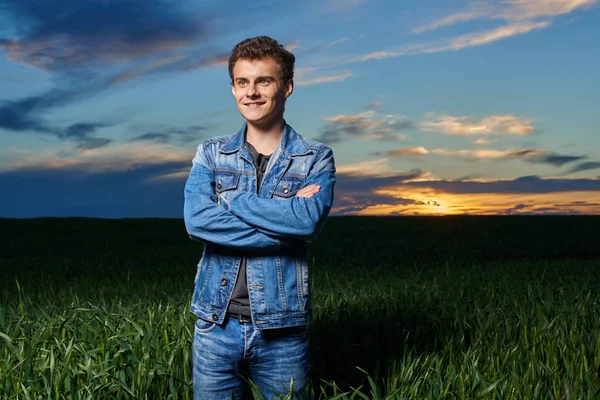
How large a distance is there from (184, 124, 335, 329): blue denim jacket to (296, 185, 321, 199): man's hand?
0.08ft

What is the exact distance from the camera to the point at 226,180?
3.11 metres

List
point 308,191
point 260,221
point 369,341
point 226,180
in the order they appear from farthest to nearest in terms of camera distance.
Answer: point 369,341 → point 226,180 → point 308,191 → point 260,221

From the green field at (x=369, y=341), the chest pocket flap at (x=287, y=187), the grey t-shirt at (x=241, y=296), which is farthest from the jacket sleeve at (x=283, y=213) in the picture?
the green field at (x=369, y=341)

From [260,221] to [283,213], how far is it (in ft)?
0.37

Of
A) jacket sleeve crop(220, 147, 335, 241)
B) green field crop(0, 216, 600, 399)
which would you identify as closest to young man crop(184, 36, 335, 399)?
jacket sleeve crop(220, 147, 335, 241)

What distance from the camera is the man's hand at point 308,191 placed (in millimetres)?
2943

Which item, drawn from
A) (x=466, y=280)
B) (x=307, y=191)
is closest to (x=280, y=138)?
(x=307, y=191)

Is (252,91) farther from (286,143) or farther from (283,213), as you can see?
(283,213)

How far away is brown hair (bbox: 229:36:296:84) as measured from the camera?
305cm

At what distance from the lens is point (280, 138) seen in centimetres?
319

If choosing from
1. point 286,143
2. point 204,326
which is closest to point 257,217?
point 286,143

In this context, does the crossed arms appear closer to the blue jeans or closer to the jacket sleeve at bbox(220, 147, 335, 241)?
the jacket sleeve at bbox(220, 147, 335, 241)

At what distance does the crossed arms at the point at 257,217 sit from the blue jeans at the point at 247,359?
16.4 inches

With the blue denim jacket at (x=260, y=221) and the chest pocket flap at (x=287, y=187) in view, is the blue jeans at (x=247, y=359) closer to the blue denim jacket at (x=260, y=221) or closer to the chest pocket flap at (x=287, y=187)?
the blue denim jacket at (x=260, y=221)
